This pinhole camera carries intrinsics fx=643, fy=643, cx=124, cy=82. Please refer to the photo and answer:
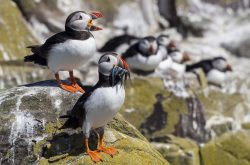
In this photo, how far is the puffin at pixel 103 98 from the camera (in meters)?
6.17

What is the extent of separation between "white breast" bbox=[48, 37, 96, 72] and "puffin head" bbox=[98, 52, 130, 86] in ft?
3.18

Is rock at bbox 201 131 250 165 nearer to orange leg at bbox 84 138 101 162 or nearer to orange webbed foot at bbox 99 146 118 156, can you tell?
orange webbed foot at bbox 99 146 118 156

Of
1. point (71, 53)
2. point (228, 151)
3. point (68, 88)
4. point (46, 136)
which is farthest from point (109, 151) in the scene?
point (228, 151)

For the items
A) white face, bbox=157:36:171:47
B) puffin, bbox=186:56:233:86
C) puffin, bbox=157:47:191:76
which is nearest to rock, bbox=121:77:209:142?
puffin, bbox=157:47:191:76

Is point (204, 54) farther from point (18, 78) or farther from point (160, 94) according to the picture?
point (18, 78)

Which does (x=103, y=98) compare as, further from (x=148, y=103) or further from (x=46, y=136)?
(x=148, y=103)

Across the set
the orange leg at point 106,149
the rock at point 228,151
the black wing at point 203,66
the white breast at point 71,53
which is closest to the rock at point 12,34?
the black wing at point 203,66

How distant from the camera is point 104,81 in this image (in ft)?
20.4

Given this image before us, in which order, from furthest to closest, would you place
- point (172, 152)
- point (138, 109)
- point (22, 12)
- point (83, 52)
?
point (22, 12)
point (138, 109)
point (172, 152)
point (83, 52)

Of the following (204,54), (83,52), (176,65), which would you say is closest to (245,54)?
(204,54)

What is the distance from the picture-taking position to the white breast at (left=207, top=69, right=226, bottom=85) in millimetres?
14919

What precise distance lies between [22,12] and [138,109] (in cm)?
572

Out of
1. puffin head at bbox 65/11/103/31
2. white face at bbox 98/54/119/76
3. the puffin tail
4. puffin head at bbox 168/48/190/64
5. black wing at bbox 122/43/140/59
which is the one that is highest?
puffin head at bbox 65/11/103/31

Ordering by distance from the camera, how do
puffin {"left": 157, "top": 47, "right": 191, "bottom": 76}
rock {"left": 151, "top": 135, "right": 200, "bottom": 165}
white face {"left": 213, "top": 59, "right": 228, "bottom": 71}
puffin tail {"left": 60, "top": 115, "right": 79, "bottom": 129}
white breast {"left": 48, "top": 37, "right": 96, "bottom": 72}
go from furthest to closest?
1. white face {"left": 213, "top": 59, "right": 228, "bottom": 71}
2. puffin {"left": 157, "top": 47, "right": 191, "bottom": 76}
3. rock {"left": 151, "top": 135, "right": 200, "bottom": 165}
4. white breast {"left": 48, "top": 37, "right": 96, "bottom": 72}
5. puffin tail {"left": 60, "top": 115, "right": 79, "bottom": 129}
